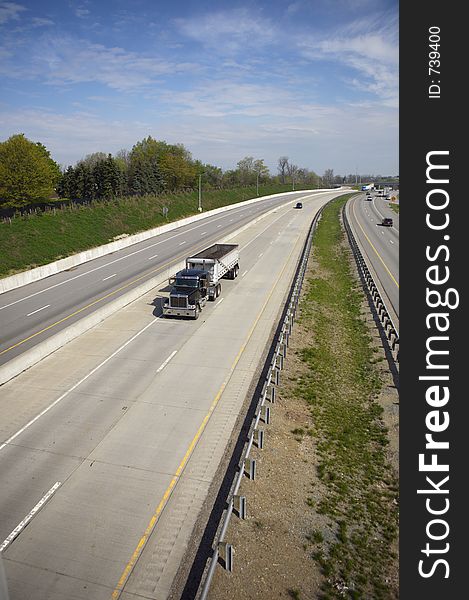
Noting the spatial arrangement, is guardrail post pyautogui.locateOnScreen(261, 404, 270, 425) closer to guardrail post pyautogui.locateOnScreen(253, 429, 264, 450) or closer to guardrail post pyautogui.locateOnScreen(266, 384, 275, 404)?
guardrail post pyautogui.locateOnScreen(266, 384, 275, 404)

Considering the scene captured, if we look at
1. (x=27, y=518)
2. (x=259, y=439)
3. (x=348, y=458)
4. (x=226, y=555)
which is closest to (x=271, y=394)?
(x=259, y=439)

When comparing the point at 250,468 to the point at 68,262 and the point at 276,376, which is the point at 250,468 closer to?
the point at 276,376

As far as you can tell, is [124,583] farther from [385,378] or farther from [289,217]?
[289,217]

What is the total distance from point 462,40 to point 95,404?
1547 cm

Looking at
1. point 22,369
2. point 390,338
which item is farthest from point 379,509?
point 22,369

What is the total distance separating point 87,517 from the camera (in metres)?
10.9

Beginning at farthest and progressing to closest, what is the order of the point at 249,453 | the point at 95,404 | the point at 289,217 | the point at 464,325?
the point at 289,217 → the point at 95,404 → the point at 249,453 → the point at 464,325

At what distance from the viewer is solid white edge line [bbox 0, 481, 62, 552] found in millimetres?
10094

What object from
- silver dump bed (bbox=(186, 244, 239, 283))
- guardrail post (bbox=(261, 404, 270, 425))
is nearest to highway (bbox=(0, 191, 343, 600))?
guardrail post (bbox=(261, 404, 270, 425))

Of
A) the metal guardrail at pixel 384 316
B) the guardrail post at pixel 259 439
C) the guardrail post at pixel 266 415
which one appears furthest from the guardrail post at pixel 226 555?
the metal guardrail at pixel 384 316

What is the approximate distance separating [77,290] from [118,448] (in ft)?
74.4

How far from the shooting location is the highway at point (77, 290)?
24875 mm

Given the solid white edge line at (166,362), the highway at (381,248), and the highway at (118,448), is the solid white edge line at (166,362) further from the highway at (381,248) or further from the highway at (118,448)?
the highway at (381,248)

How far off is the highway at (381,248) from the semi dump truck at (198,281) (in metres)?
11.5
